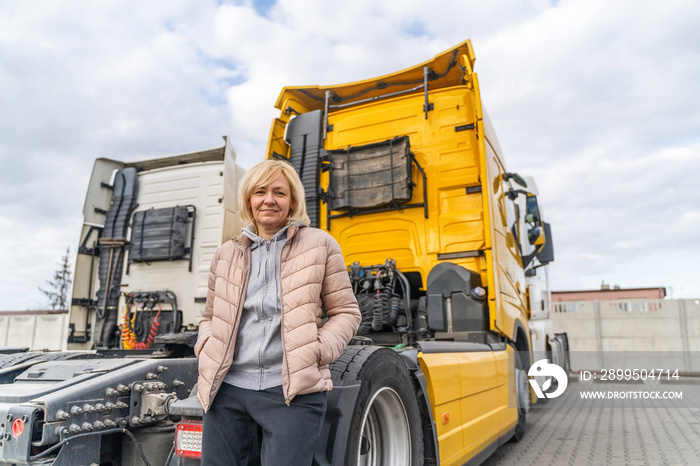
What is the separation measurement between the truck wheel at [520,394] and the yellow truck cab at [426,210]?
0.07 feet

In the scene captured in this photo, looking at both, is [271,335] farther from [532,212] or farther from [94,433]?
[532,212]

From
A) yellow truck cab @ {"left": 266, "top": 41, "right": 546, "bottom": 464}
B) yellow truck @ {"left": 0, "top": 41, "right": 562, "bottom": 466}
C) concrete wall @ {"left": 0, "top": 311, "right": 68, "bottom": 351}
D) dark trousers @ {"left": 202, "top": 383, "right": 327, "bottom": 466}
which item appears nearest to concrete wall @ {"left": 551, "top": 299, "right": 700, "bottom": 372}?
yellow truck @ {"left": 0, "top": 41, "right": 562, "bottom": 466}

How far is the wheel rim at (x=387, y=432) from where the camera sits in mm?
2514

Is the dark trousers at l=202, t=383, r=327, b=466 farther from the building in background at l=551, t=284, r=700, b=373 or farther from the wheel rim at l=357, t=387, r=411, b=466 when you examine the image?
the building in background at l=551, t=284, r=700, b=373

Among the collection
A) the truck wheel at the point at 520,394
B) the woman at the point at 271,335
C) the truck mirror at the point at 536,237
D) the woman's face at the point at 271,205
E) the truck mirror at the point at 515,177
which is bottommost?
the truck wheel at the point at 520,394

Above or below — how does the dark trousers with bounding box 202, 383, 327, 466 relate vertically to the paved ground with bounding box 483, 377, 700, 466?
above

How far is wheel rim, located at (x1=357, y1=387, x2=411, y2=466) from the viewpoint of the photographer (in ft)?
8.25

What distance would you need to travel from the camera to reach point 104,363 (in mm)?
2320

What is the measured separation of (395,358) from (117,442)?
1.33m

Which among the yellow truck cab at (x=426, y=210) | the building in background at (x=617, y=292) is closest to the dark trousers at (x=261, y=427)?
the yellow truck cab at (x=426, y=210)

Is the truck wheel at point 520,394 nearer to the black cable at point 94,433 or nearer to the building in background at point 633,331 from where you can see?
the black cable at point 94,433

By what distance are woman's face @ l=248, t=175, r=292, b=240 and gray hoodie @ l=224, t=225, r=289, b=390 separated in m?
0.06

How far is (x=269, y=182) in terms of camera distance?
1.83m

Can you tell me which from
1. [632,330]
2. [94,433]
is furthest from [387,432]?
[632,330]
